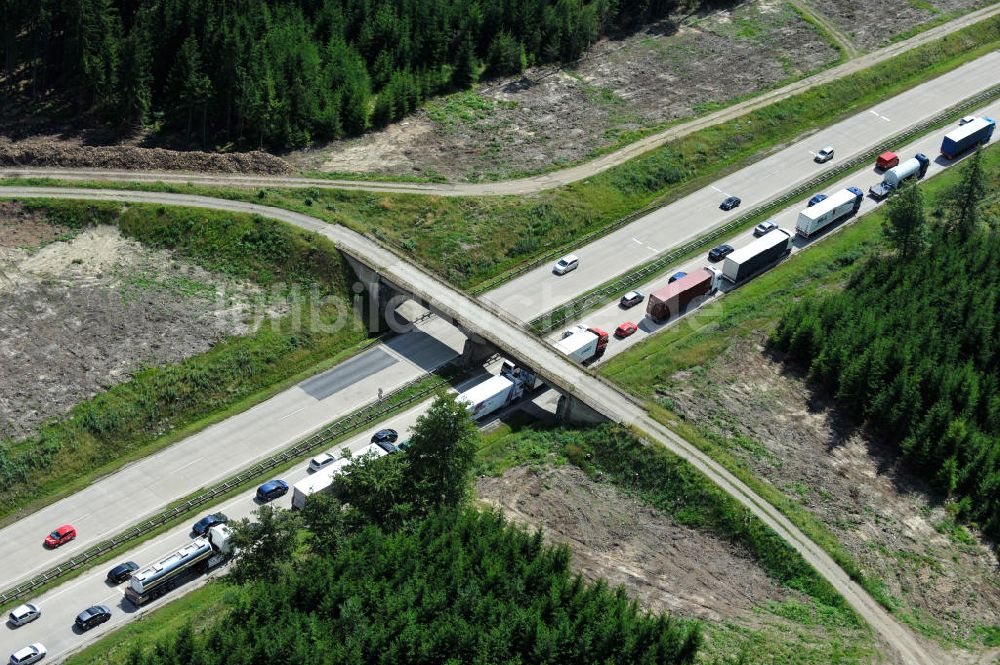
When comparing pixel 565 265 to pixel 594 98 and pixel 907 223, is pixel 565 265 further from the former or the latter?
pixel 594 98

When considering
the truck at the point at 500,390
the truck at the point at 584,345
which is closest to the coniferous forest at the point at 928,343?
the truck at the point at 584,345

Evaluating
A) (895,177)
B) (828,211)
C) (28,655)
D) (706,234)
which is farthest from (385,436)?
(895,177)

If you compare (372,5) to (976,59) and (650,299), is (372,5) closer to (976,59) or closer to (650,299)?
(650,299)

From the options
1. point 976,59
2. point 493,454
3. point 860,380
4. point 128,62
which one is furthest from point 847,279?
point 128,62

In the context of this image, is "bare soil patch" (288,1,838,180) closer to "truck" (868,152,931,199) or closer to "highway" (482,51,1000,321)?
"highway" (482,51,1000,321)

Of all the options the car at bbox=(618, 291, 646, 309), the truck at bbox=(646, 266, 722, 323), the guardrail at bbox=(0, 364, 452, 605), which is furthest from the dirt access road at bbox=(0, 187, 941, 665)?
the truck at bbox=(646, 266, 722, 323)
